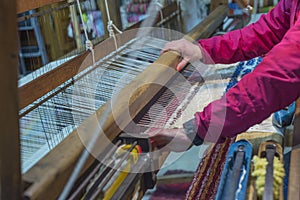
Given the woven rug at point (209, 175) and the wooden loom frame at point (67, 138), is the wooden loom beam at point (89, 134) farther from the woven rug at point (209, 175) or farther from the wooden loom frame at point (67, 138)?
the woven rug at point (209, 175)

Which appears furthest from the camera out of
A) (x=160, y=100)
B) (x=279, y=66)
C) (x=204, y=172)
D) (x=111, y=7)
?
(x=111, y=7)

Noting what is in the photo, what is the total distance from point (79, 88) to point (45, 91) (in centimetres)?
12

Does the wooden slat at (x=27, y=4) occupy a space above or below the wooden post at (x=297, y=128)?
above

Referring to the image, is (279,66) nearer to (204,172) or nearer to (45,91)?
(204,172)

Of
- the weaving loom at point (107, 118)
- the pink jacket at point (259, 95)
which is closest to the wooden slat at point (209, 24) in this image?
the weaving loom at point (107, 118)

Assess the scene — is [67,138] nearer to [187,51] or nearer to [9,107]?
[9,107]

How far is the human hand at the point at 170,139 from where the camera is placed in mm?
938

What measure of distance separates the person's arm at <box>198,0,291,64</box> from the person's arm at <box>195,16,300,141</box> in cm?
41

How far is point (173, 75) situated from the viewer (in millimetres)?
1350

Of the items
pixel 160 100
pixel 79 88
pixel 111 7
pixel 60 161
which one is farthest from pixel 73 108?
pixel 111 7

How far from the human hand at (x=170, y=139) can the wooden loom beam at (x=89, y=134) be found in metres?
0.08

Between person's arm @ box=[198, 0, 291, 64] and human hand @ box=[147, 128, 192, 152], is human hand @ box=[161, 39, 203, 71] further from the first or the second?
human hand @ box=[147, 128, 192, 152]

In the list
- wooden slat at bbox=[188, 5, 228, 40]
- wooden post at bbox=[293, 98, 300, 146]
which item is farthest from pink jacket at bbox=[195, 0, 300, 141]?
wooden slat at bbox=[188, 5, 228, 40]

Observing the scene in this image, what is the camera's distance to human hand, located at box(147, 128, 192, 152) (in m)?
0.94
